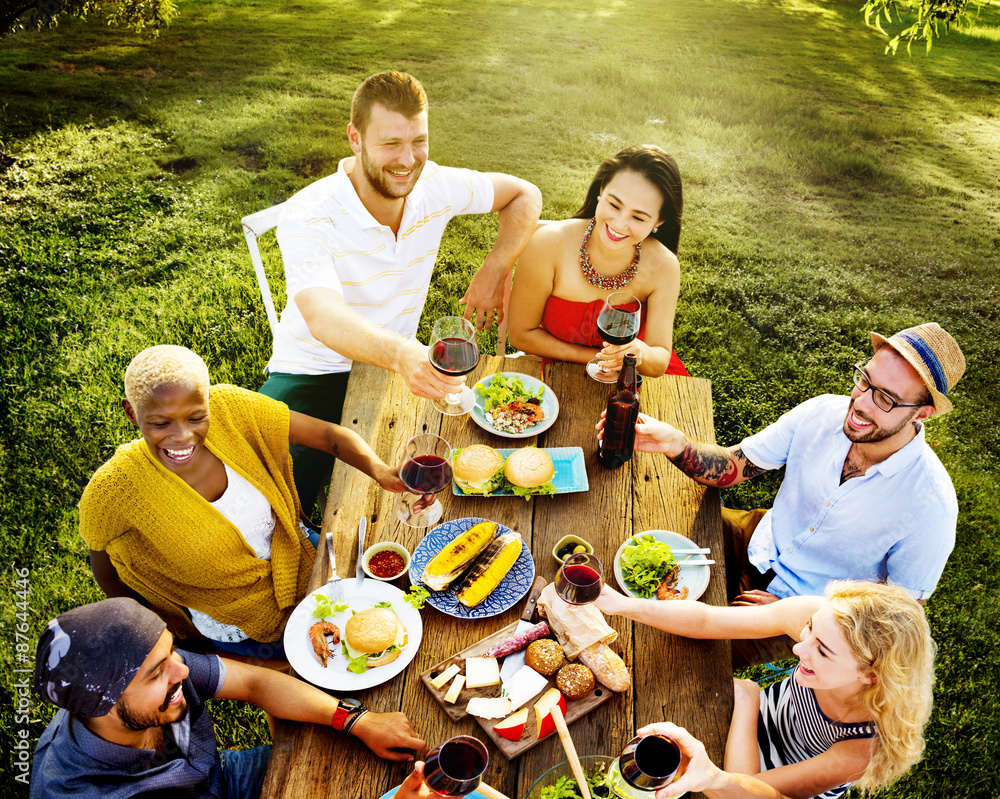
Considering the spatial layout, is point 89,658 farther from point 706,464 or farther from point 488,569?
point 706,464

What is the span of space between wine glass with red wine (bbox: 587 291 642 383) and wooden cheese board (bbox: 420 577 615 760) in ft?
4.95

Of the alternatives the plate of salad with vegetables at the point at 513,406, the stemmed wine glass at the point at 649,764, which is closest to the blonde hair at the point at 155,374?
the plate of salad with vegetables at the point at 513,406

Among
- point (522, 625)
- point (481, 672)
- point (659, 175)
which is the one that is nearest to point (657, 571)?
point (522, 625)

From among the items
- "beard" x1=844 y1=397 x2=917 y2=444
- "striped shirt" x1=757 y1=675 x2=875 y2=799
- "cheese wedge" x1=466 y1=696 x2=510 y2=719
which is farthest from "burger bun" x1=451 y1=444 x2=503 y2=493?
"beard" x1=844 y1=397 x2=917 y2=444

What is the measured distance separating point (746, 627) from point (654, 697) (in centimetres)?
42

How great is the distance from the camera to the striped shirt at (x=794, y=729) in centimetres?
231

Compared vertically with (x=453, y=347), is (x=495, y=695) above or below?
below

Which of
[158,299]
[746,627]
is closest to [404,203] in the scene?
[746,627]

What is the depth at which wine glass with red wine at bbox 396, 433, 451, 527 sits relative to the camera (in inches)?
98.5

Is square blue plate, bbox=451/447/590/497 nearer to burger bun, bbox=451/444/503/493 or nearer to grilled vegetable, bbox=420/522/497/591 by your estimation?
burger bun, bbox=451/444/503/493

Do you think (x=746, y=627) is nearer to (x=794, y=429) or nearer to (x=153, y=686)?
(x=794, y=429)

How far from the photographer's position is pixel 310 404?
12.7ft

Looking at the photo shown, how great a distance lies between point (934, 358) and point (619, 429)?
1.22m

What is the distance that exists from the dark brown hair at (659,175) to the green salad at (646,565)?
1.98 meters
